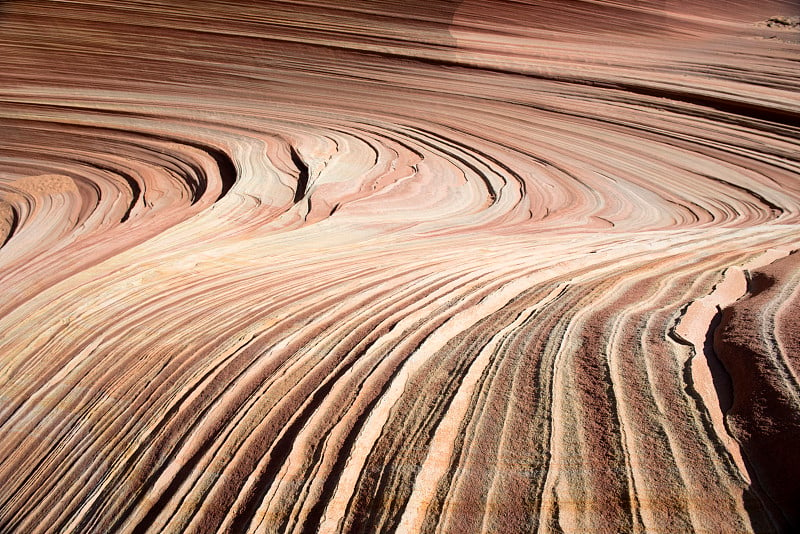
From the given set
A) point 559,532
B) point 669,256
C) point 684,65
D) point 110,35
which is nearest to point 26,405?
point 559,532

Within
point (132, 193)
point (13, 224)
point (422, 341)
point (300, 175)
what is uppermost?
point (300, 175)

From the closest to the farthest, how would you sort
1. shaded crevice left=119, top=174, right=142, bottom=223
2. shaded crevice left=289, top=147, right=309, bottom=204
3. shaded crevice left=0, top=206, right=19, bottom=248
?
shaded crevice left=289, top=147, right=309, bottom=204 < shaded crevice left=119, top=174, right=142, bottom=223 < shaded crevice left=0, top=206, right=19, bottom=248

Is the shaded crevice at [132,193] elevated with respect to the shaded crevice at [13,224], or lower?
elevated

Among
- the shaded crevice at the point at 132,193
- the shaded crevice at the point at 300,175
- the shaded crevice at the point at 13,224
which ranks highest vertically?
the shaded crevice at the point at 300,175

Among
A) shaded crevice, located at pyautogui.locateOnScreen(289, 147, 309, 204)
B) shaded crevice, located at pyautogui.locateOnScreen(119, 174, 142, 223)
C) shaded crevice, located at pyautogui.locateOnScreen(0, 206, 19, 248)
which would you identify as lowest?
shaded crevice, located at pyautogui.locateOnScreen(0, 206, 19, 248)

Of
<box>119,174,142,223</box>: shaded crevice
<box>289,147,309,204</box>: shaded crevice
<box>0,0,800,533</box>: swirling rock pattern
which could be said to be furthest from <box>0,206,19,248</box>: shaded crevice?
<box>289,147,309,204</box>: shaded crevice

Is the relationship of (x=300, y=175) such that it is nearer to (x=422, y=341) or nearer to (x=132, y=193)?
(x=132, y=193)

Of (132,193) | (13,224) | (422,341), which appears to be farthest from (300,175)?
(422,341)

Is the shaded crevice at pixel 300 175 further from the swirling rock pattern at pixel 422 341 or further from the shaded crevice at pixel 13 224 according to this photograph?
the shaded crevice at pixel 13 224

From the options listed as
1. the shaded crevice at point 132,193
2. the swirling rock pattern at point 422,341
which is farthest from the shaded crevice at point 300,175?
the shaded crevice at point 132,193

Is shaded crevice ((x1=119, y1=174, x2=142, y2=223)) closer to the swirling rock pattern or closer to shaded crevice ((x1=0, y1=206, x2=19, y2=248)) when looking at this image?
the swirling rock pattern
